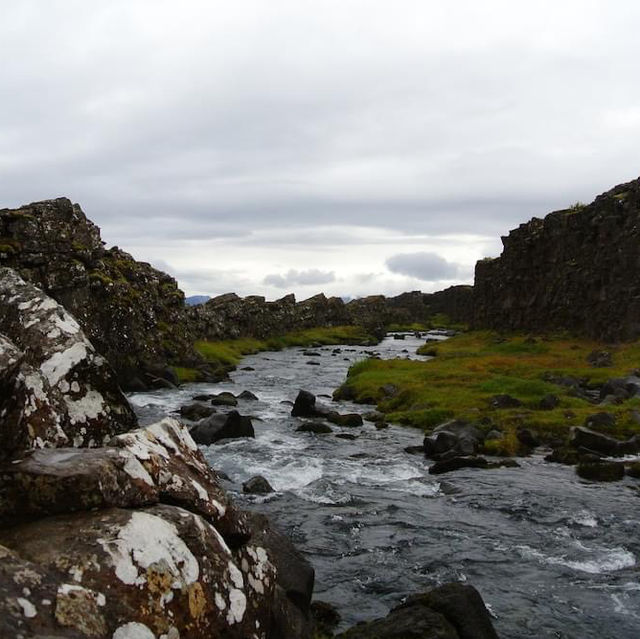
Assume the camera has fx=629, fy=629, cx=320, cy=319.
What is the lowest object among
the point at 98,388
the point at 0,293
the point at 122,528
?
the point at 122,528

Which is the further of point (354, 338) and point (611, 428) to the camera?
point (354, 338)

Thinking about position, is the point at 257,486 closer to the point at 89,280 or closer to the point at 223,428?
the point at 223,428

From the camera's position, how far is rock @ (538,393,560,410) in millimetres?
48028

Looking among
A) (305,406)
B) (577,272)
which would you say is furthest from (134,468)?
(577,272)

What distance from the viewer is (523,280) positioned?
122 meters

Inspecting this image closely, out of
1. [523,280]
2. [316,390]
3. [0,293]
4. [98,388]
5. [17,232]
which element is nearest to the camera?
[98,388]

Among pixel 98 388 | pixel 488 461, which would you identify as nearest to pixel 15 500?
pixel 98 388

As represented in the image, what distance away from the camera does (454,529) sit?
2477 centimetres

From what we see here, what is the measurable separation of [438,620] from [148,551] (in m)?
8.34

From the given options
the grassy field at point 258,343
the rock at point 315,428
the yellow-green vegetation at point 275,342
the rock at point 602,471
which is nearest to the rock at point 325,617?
the rock at point 602,471

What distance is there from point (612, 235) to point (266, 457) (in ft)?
241

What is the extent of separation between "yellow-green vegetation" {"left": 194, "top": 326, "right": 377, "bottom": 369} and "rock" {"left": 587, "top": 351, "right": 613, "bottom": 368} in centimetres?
4786

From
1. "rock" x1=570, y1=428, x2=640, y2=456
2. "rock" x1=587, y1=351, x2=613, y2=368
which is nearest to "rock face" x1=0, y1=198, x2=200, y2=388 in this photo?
"rock" x1=570, y1=428, x2=640, y2=456

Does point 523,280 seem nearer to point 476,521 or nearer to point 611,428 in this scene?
point 611,428
